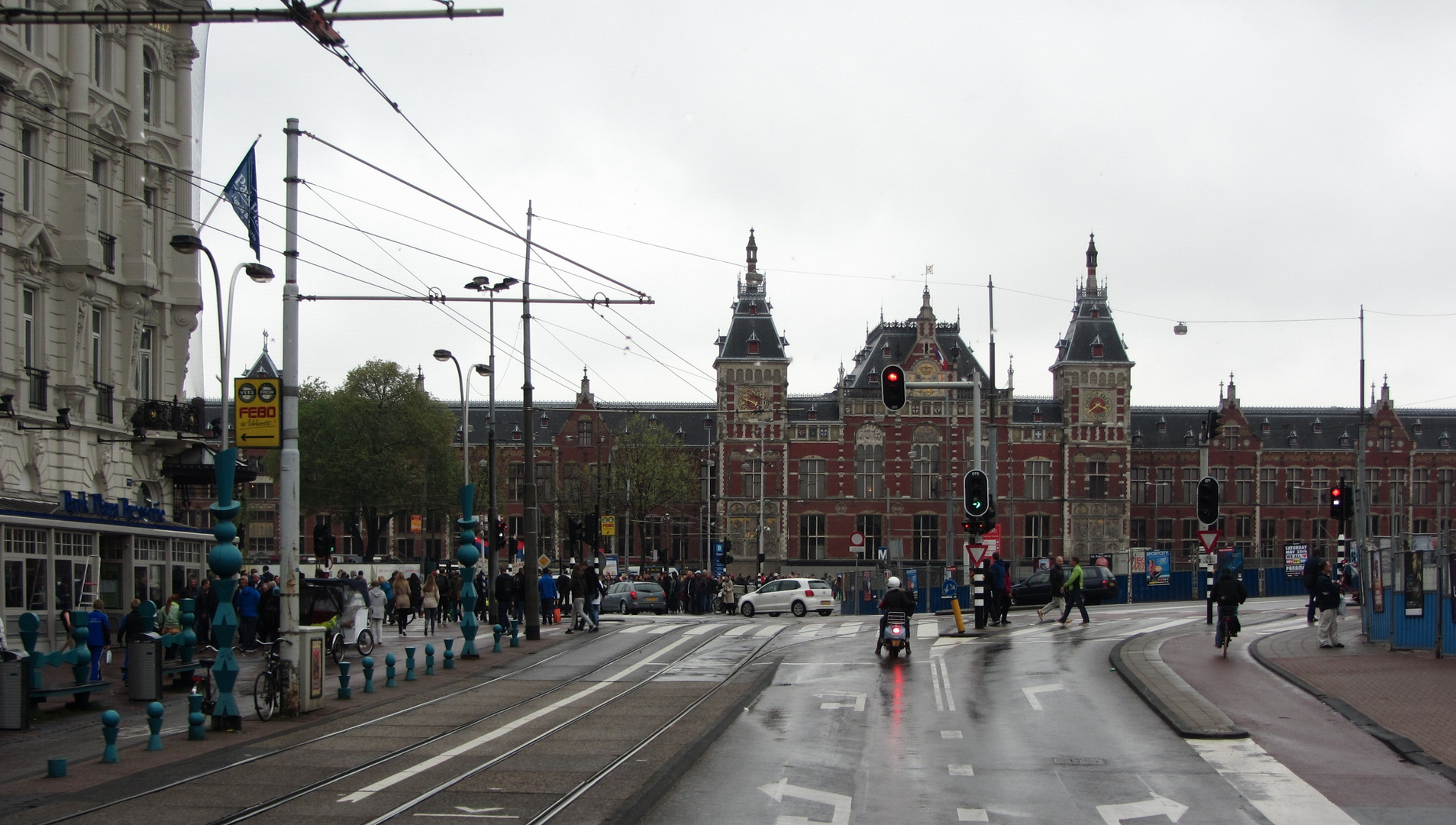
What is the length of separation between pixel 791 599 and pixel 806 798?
117 feet

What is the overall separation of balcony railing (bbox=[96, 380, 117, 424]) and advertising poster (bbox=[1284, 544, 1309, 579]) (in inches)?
1613

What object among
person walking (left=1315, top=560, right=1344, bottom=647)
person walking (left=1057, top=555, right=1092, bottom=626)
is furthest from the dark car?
person walking (left=1315, top=560, right=1344, bottom=647)

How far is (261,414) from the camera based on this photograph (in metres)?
17.8

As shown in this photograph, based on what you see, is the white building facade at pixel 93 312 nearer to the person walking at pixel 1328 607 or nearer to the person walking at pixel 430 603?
the person walking at pixel 430 603

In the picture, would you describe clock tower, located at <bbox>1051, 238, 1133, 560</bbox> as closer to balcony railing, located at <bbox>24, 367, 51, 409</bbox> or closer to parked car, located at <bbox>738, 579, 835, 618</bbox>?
parked car, located at <bbox>738, 579, 835, 618</bbox>

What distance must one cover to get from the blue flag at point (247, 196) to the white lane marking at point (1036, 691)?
42.2 ft

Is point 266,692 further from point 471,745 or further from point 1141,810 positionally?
point 1141,810

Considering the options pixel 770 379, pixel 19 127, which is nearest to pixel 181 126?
pixel 19 127

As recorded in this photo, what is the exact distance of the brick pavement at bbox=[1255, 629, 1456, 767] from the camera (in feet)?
51.0

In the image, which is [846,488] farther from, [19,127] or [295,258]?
[295,258]

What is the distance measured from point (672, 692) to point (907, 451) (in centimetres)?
6728

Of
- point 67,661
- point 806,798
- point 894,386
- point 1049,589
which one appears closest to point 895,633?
point 894,386

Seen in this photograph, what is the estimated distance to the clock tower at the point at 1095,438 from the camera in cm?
8769

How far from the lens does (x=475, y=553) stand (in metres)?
26.7
